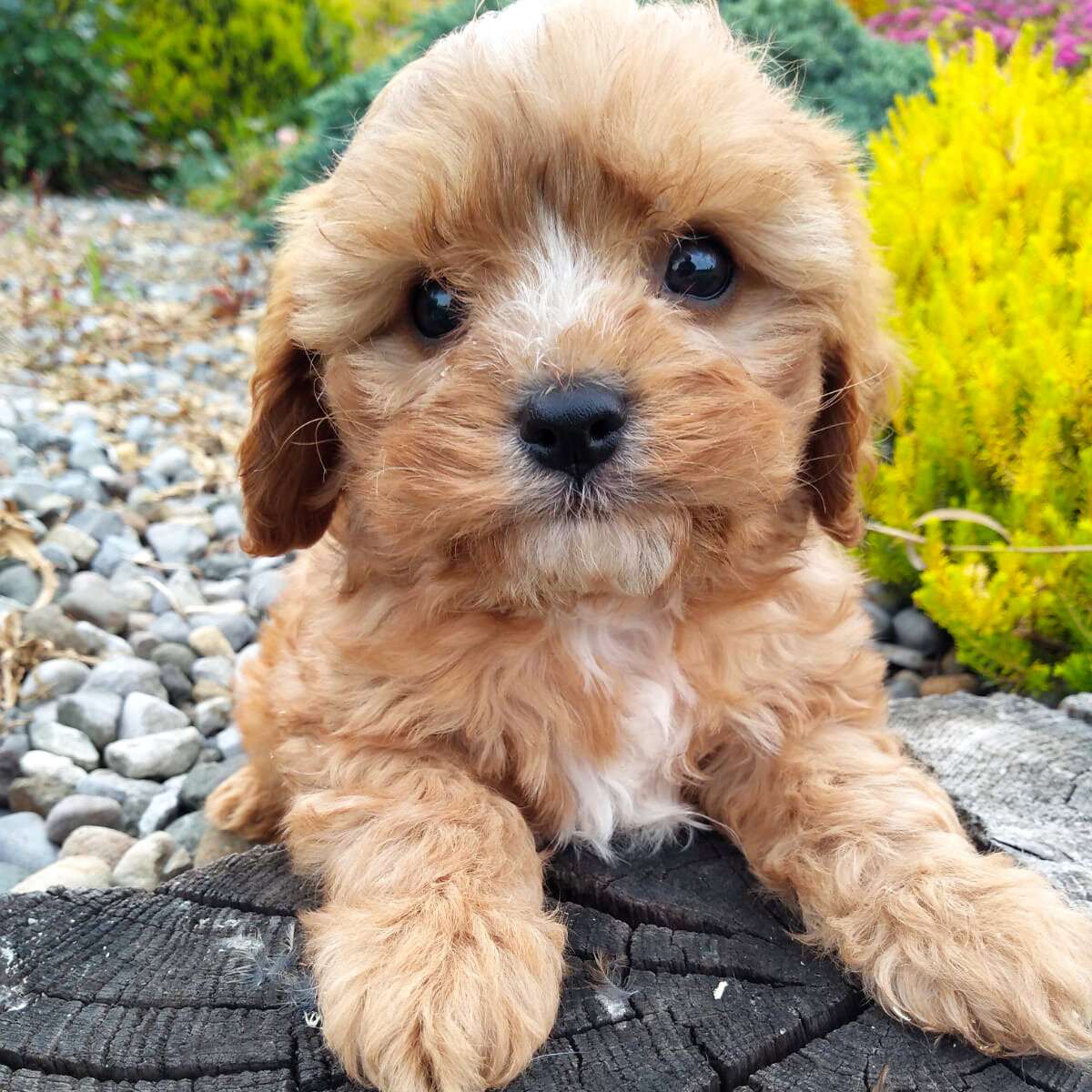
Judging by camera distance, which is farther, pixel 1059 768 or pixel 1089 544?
pixel 1089 544

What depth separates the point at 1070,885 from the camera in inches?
72.5

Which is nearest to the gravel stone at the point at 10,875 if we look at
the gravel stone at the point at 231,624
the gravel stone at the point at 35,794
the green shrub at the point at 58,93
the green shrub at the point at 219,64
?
the gravel stone at the point at 35,794

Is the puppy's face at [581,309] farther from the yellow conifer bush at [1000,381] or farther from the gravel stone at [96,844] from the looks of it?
the gravel stone at [96,844]

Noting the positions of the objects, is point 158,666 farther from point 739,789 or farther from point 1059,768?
point 1059,768

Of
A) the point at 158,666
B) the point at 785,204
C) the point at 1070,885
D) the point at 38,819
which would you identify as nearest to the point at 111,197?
the point at 158,666

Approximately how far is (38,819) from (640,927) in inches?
67.7

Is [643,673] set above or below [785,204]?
below

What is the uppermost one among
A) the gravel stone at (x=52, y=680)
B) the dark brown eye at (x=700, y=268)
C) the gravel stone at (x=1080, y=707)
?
the dark brown eye at (x=700, y=268)

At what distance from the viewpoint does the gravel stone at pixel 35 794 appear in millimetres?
2748

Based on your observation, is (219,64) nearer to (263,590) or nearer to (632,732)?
(263,590)

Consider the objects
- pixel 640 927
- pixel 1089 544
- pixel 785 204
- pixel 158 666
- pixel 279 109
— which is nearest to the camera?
pixel 640 927

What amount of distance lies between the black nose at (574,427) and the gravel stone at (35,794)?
6.06ft

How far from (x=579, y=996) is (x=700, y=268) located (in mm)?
1270

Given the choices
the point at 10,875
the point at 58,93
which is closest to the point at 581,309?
the point at 10,875
